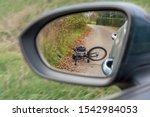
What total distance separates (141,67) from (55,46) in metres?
0.49

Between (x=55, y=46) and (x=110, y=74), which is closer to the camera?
(x=110, y=74)

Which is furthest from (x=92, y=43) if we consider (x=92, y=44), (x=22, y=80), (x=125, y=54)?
(x=22, y=80)

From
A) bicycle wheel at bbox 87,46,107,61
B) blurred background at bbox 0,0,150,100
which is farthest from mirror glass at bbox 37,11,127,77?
blurred background at bbox 0,0,150,100

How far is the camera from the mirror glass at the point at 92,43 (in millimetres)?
2039

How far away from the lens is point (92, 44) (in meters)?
2.06

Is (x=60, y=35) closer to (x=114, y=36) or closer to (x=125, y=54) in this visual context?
(x=114, y=36)

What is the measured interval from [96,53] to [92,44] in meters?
0.04

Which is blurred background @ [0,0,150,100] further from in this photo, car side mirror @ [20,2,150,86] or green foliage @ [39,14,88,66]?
car side mirror @ [20,2,150,86]

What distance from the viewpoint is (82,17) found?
2150 millimetres

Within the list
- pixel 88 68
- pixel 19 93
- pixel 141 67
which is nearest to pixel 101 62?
pixel 88 68

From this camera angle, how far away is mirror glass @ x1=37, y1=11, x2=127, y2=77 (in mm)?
2039

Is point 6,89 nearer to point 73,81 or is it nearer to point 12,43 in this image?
point 12,43

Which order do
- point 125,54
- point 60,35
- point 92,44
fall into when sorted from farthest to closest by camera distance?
point 60,35 < point 92,44 < point 125,54

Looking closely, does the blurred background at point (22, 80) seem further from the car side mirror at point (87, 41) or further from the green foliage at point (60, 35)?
the car side mirror at point (87, 41)
